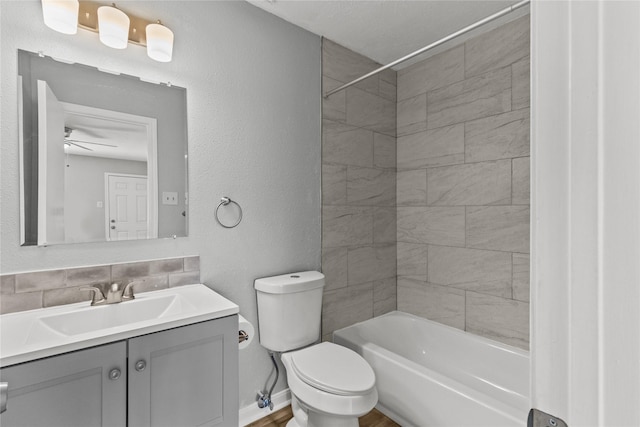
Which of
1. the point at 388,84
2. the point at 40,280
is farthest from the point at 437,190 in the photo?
the point at 40,280

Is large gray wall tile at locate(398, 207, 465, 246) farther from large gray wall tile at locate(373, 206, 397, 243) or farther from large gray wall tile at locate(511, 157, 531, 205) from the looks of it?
large gray wall tile at locate(511, 157, 531, 205)

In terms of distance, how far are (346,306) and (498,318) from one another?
1025 millimetres

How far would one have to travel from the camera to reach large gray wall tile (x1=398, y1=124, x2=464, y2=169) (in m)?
2.38

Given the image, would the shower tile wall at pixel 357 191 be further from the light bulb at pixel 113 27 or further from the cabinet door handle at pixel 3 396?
the cabinet door handle at pixel 3 396

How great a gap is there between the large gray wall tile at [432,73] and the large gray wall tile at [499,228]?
1001mm

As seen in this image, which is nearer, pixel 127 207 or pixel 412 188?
pixel 127 207

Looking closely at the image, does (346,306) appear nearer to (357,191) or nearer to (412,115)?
(357,191)

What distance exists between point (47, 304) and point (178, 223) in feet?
2.02

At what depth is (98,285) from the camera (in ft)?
4.79

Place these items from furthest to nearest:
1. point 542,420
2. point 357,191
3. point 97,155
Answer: point 357,191 → point 97,155 → point 542,420

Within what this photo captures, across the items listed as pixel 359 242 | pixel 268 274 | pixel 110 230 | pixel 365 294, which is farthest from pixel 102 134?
pixel 365 294

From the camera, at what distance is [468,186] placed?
2322 mm

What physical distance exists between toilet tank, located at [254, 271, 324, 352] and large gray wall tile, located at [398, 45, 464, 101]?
5.74 ft

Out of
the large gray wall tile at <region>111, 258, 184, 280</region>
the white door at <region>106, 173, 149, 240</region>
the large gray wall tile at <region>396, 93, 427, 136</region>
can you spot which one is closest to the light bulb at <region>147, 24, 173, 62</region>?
the white door at <region>106, 173, 149, 240</region>
